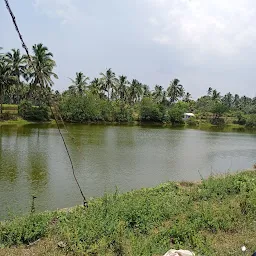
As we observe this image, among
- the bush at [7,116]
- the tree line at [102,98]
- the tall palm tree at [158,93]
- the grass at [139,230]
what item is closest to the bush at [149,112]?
the tree line at [102,98]

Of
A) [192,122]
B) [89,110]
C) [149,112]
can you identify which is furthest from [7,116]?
[192,122]

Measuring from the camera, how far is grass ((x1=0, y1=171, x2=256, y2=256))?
4.28m

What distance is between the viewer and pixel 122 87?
57.3m

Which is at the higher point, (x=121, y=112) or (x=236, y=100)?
(x=236, y=100)

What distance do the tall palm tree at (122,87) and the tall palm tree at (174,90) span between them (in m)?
13.6

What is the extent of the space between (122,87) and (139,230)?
53178mm

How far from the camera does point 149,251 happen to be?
4.17m

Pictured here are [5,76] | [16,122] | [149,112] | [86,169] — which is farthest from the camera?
[149,112]

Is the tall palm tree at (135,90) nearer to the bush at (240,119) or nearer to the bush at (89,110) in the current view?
the bush at (89,110)

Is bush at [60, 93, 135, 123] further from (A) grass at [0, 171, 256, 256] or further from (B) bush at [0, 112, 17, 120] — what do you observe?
(A) grass at [0, 171, 256, 256]

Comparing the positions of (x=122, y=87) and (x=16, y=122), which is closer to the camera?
(x=16, y=122)

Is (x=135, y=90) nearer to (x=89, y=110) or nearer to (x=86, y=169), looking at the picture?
(x=89, y=110)

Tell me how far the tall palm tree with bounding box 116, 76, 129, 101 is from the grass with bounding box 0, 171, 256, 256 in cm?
5038

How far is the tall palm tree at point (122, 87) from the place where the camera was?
55.8 meters
